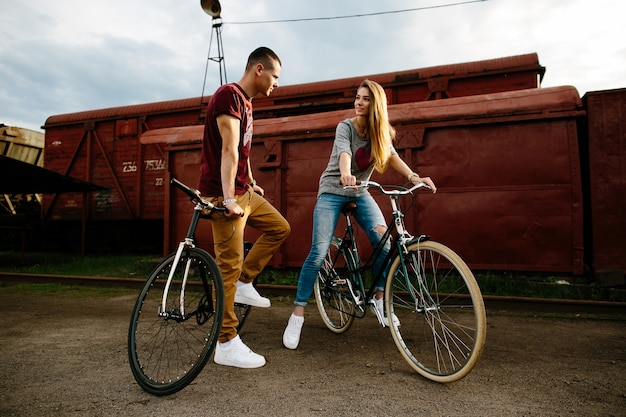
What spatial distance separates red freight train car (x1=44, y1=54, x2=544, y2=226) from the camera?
6965 millimetres

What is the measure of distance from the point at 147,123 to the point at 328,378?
9.18m

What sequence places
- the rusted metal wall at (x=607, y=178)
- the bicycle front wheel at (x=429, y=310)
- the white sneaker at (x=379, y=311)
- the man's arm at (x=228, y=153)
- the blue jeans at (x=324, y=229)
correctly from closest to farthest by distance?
the bicycle front wheel at (x=429, y=310) < the man's arm at (x=228, y=153) < the white sneaker at (x=379, y=311) < the blue jeans at (x=324, y=229) < the rusted metal wall at (x=607, y=178)

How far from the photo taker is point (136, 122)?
9.79 m

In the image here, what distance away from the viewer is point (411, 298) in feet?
8.41

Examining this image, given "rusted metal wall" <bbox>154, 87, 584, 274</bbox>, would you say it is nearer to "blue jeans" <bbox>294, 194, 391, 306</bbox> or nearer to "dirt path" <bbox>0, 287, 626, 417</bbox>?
"dirt path" <bbox>0, 287, 626, 417</bbox>

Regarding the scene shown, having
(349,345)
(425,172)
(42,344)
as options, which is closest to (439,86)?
(425,172)

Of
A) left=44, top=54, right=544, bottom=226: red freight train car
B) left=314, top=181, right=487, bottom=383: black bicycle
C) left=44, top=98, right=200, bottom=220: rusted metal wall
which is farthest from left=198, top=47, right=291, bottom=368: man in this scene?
left=44, top=98, right=200, bottom=220: rusted metal wall

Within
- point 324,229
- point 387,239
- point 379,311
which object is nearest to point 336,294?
point 379,311

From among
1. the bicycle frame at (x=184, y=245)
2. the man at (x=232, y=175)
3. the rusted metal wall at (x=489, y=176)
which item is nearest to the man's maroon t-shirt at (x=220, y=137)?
the man at (x=232, y=175)

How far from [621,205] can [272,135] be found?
4.64 meters

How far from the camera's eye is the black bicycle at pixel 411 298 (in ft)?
7.04

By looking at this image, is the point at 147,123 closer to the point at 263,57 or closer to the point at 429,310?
the point at 263,57

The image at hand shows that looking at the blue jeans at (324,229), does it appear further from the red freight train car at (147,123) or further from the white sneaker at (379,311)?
the red freight train car at (147,123)

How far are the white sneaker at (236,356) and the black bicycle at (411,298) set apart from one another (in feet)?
2.90
